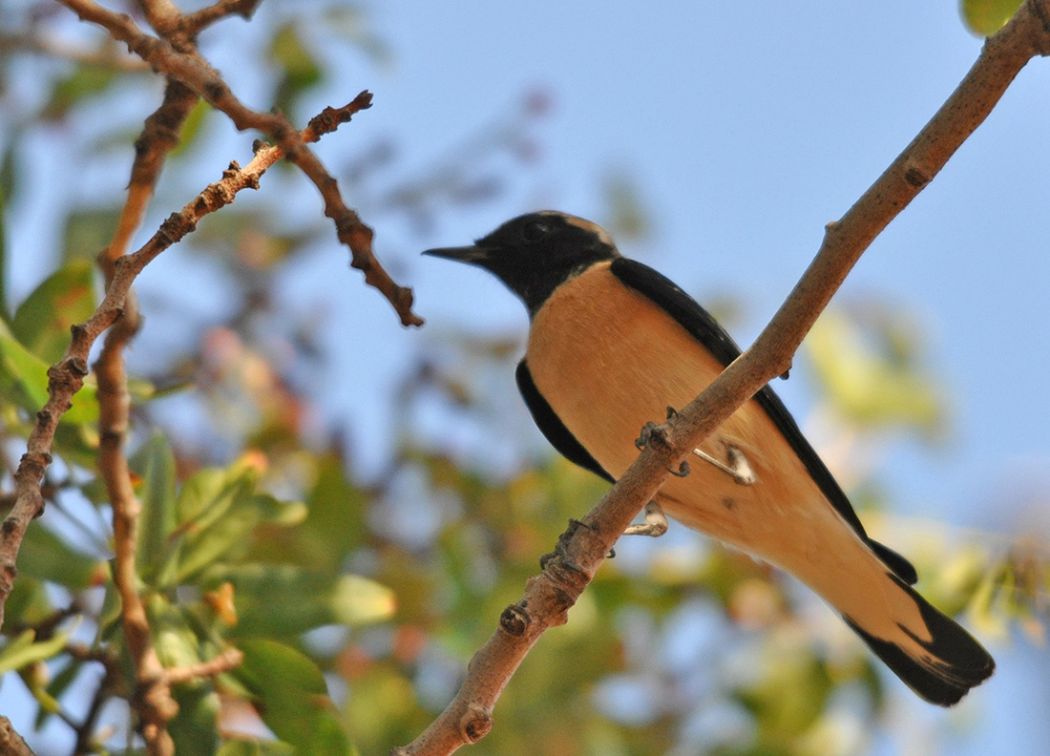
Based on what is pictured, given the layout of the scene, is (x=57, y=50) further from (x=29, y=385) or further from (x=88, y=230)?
(x=29, y=385)

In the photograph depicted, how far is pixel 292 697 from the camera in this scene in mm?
3473

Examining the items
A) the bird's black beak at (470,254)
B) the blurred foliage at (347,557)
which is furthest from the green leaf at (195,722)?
the bird's black beak at (470,254)

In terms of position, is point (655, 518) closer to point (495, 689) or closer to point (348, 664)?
point (348, 664)

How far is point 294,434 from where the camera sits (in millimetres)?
5922

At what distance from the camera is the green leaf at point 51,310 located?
152 inches

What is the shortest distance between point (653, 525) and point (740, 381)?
1543mm

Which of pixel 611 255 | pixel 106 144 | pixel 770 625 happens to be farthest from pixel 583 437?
pixel 106 144

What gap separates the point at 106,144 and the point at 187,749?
3.51 m

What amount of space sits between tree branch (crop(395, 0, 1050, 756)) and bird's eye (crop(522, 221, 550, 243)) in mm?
2833

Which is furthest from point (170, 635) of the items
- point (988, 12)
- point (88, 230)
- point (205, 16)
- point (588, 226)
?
point (588, 226)

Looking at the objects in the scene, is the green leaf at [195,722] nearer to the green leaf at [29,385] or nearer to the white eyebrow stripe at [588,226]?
the green leaf at [29,385]

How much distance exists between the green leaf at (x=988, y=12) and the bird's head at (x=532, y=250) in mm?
2394

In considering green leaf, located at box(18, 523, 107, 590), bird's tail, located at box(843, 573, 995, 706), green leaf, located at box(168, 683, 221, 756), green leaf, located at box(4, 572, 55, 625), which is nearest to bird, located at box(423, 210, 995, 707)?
bird's tail, located at box(843, 573, 995, 706)

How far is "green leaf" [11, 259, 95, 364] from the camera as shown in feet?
12.7
